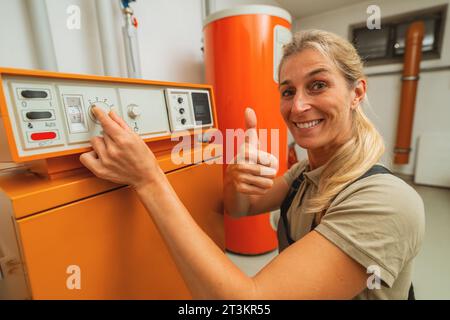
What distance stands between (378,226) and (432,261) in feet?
5.41

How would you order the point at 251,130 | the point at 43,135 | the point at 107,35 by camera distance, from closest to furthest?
the point at 43,135, the point at 251,130, the point at 107,35

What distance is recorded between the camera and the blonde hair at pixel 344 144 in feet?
1.89

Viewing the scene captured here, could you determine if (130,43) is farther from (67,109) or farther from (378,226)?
(378,226)

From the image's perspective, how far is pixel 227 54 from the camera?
131 cm

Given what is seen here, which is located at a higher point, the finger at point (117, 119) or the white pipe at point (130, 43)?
the white pipe at point (130, 43)

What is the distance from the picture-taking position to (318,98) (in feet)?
2.10

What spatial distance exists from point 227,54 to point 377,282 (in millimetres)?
1234

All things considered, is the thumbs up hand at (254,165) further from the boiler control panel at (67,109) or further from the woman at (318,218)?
the boiler control panel at (67,109)

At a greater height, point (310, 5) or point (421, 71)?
point (310, 5)

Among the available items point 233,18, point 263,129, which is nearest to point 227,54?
point 233,18

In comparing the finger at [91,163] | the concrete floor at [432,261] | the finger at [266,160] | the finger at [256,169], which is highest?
the finger at [91,163]

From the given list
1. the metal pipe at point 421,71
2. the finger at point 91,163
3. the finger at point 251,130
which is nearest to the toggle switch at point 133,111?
the finger at point 91,163

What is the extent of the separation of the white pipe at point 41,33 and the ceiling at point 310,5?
2519 millimetres

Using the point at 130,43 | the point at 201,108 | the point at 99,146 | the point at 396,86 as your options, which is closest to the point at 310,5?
the point at 396,86
